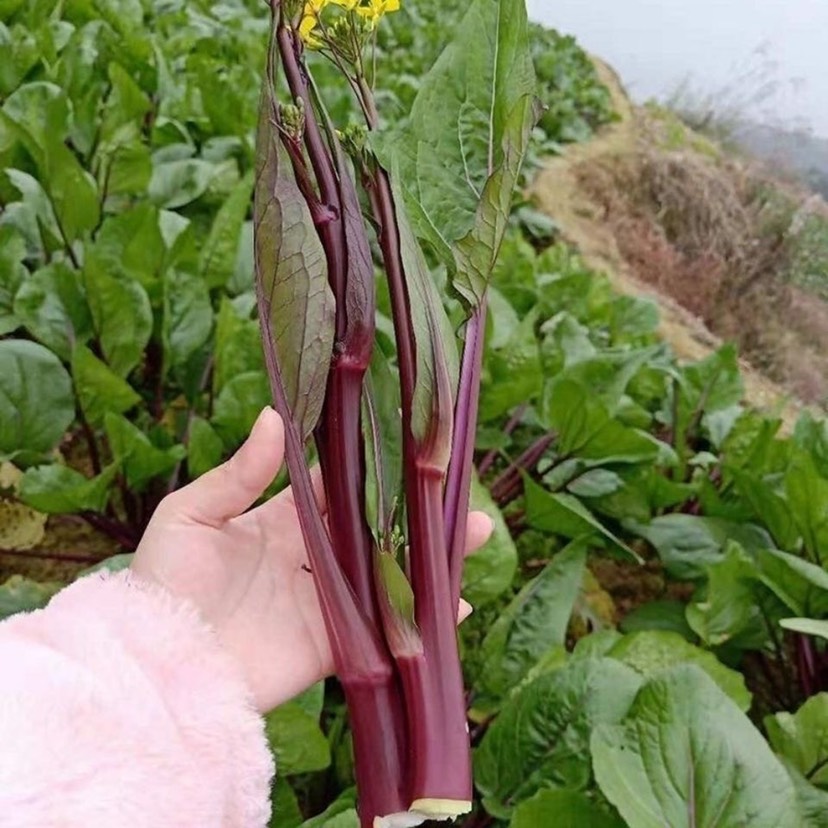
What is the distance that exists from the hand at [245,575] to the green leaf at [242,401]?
0.29 metres

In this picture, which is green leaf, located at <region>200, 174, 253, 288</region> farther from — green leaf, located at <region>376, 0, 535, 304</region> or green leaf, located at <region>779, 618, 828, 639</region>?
green leaf, located at <region>779, 618, 828, 639</region>

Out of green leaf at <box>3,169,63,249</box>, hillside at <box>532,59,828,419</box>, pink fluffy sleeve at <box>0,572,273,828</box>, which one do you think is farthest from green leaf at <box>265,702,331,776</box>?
hillside at <box>532,59,828,419</box>

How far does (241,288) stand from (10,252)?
0.32 m

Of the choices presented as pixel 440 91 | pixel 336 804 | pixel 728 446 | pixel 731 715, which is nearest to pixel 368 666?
pixel 336 804

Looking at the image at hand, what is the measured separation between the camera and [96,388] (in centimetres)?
104

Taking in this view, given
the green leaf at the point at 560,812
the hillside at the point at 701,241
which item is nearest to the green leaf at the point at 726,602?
the green leaf at the point at 560,812

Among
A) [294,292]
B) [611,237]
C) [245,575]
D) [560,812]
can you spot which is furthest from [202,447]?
[611,237]

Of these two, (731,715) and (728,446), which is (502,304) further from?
(731,715)

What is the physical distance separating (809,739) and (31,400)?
0.84m

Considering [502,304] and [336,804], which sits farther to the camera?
[502,304]

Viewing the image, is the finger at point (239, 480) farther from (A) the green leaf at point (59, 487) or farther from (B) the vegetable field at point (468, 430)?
(A) the green leaf at point (59, 487)

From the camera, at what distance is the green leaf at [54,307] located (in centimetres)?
110

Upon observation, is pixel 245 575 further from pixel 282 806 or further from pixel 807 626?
pixel 807 626

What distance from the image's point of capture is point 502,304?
1.47 metres
